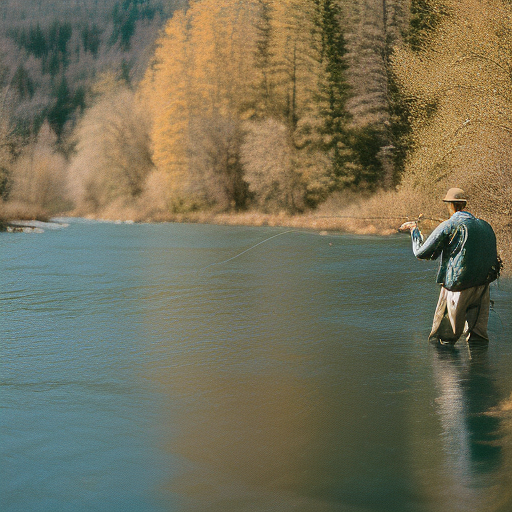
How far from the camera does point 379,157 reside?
3422cm

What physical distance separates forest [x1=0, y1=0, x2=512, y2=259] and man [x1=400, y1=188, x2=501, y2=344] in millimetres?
9556

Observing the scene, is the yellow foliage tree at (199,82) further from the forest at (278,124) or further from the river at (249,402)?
the river at (249,402)

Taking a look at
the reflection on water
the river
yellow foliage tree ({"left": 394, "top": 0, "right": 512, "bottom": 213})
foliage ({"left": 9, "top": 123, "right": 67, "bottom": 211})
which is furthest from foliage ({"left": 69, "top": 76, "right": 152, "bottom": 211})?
the reflection on water

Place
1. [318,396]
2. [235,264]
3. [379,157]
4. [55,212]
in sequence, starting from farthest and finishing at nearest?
[55,212], [379,157], [235,264], [318,396]

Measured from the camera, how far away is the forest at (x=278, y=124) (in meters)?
22.5

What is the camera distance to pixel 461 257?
813 cm

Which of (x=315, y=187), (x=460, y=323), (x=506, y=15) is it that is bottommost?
(x=460, y=323)

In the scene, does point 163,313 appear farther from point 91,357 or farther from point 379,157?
point 379,157

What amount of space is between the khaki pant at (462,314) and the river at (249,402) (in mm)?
232

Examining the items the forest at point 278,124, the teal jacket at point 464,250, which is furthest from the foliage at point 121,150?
the teal jacket at point 464,250

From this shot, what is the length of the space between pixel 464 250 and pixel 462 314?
770mm

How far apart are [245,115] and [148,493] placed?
36075mm

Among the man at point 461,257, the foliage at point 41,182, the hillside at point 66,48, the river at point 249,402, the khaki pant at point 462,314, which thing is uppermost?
the hillside at point 66,48

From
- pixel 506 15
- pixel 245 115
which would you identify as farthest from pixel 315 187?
pixel 506 15
